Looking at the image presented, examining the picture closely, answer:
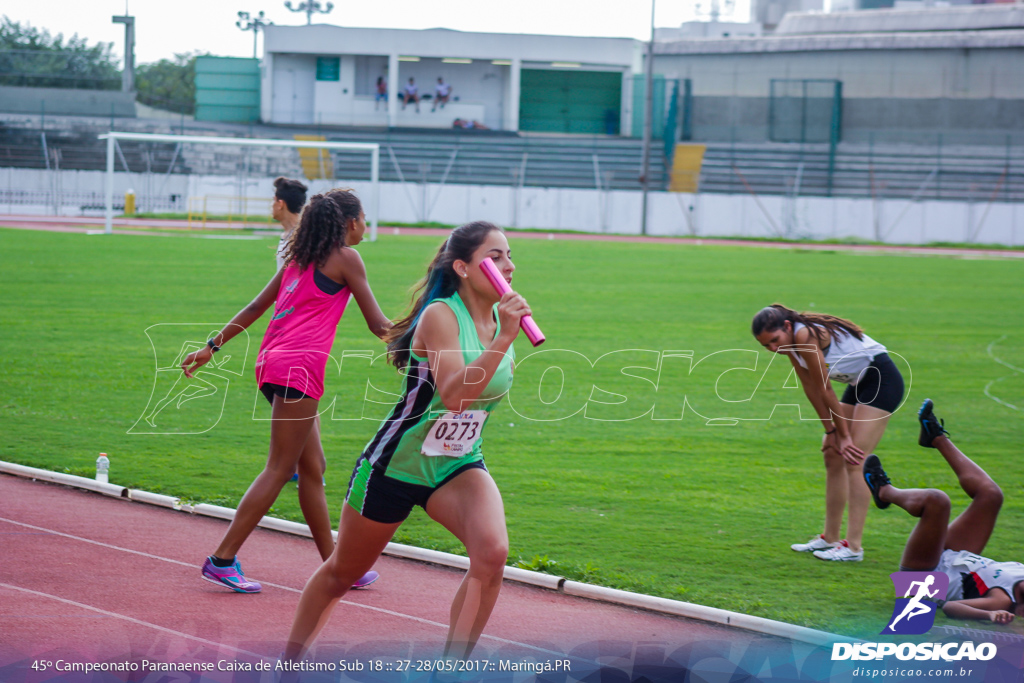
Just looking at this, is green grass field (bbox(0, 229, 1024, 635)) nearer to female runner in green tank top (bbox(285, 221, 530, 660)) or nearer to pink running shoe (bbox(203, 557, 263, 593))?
female runner in green tank top (bbox(285, 221, 530, 660))

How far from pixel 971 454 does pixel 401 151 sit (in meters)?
43.5

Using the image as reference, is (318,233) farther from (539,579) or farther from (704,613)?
(704,613)

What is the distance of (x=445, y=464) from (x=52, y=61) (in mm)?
71228

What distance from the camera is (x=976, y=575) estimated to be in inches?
205

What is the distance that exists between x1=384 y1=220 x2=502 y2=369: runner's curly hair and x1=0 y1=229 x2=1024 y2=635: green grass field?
6.3 inches

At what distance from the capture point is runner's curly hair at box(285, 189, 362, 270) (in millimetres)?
5000

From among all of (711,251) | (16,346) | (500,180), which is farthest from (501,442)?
(500,180)

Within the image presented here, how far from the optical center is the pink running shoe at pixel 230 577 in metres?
5.16

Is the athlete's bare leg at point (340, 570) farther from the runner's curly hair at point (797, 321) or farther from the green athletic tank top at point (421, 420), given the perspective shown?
the runner's curly hair at point (797, 321)

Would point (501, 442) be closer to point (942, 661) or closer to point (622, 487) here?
point (622, 487)

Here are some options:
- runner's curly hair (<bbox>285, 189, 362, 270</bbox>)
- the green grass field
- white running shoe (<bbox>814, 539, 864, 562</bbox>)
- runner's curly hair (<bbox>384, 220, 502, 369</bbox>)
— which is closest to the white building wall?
the green grass field

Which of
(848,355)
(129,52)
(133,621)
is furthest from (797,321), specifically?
(129,52)

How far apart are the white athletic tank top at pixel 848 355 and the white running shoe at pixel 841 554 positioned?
3.43 feet

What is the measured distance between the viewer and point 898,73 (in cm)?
5803
